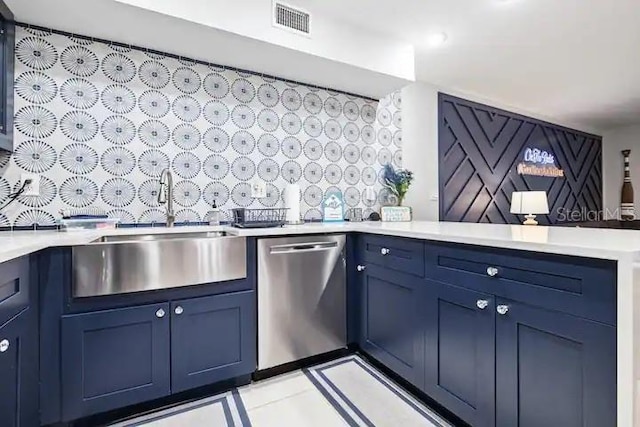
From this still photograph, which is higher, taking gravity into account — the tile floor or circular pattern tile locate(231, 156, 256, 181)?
circular pattern tile locate(231, 156, 256, 181)

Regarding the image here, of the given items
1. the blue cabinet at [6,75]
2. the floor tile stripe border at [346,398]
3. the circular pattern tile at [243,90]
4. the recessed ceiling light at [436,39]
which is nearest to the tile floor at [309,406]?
the floor tile stripe border at [346,398]

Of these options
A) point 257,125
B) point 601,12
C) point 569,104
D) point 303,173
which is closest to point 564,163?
point 569,104

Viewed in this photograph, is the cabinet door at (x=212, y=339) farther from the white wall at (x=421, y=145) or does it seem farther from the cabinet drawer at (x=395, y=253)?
the white wall at (x=421, y=145)

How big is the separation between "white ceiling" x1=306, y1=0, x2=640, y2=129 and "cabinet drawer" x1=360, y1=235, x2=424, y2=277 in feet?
5.17

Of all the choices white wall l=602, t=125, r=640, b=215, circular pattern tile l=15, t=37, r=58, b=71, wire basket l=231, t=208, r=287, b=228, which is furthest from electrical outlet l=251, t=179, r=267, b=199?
white wall l=602, t=125, r=640, b=215

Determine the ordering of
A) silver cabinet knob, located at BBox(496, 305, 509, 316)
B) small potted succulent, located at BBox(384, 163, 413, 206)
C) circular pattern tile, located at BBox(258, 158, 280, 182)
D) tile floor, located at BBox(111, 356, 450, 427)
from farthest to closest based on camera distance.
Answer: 1. small potted succulent, located at BBox(384, 163, 413, 206)
2. circular pattern tile, located at BBox(258, 158, 280, 182)
3. tile floor, located at BBox(111, 356, 450, 427)
4. silver cabinet knob, located at BBox(496, 305, 509, 316)

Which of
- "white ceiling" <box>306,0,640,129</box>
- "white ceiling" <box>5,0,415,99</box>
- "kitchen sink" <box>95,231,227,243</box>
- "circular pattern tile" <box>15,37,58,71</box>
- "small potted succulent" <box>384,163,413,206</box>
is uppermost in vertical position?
"white ceiling" <box>306,0,640,129</box>

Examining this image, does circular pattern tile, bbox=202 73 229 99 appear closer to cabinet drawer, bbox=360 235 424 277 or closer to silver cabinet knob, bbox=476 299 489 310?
cabinet drawer, bbox=360 235 424 277

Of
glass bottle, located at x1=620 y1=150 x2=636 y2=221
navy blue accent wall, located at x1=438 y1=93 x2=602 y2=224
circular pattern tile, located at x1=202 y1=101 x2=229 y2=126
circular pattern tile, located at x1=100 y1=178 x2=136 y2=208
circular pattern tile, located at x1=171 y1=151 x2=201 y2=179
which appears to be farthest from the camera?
glass bottle, located at x1=620 y1=150 x2=636 y2=221

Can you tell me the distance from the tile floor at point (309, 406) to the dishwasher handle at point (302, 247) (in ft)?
2.53

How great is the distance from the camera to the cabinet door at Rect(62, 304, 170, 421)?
1.54 meters

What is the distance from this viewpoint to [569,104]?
14.9 ft

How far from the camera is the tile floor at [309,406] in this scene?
166 centimetres

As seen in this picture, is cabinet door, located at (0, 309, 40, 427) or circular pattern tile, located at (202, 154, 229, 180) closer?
cabinet door, located at (0, 309, 40, 427)
